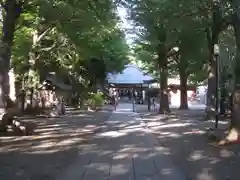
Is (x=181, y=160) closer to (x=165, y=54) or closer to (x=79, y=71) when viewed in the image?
(x=165, y=54)

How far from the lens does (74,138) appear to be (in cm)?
1577

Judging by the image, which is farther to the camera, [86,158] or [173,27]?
[173,27]

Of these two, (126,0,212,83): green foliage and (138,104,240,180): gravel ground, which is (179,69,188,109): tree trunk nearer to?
(126,0,212,83): green foliage

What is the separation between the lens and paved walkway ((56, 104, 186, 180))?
350 inches

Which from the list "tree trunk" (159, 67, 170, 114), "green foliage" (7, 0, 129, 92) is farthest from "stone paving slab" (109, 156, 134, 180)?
"tree trunk" (159, 67, 170, 114)

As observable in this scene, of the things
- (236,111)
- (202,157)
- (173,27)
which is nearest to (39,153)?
(202,157)

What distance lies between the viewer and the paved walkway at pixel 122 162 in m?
8.88

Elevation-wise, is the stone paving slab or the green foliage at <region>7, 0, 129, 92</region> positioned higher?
the green foliage at <region>7, 0, 129, 92</region>

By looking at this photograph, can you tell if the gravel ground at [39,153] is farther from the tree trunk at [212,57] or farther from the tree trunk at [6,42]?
the tree trunk at [212,57]

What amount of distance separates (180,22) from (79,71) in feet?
74.0

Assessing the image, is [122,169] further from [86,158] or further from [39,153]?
[39,153]

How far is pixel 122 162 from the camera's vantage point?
34.5 ft

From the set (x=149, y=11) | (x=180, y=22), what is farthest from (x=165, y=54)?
(x=180, y=22)

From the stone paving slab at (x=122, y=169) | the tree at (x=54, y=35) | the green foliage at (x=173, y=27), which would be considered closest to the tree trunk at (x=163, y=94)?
the green foliage at (x=173, y=27)
